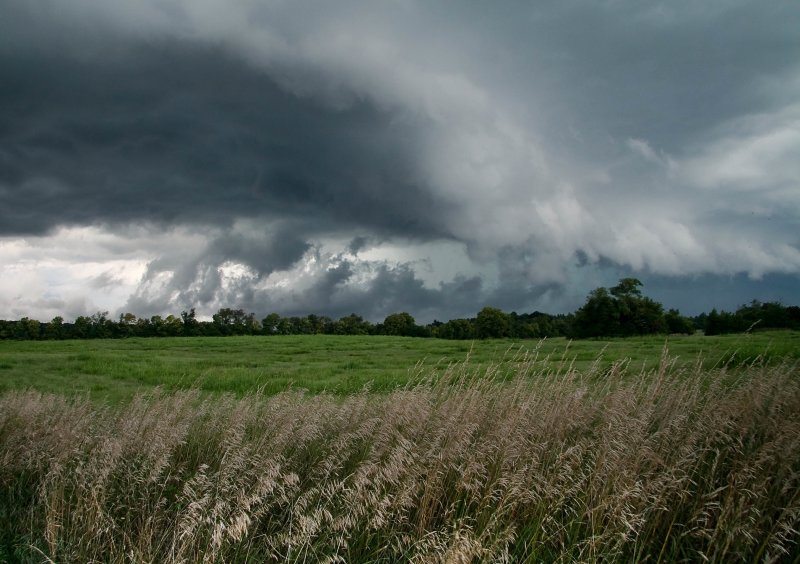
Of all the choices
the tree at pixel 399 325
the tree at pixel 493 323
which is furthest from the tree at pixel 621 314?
the tree at pixel 399 325

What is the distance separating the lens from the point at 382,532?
650 cm

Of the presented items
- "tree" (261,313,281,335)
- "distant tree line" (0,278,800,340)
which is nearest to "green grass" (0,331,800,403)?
"distant tree line" (0,278,800,340)

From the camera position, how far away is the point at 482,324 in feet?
327

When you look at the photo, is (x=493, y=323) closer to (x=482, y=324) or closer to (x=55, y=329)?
(x=482, y=324)

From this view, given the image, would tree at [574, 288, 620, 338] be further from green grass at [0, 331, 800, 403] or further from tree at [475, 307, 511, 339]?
green grass at [0, 331, 800, 403]

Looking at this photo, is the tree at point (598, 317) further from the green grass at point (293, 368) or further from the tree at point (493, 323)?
the green grass at point (293, 368)

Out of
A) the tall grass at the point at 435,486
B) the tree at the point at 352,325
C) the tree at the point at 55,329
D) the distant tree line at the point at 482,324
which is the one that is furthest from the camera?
the tree at the point at 352,325

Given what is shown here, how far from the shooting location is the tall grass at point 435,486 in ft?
19.6

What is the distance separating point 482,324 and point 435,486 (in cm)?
9416

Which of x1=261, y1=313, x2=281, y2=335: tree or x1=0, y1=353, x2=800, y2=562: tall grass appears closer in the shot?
x1=0, y1=353, x2=800, y2=562: tall grass

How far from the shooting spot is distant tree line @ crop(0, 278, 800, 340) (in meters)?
70.7

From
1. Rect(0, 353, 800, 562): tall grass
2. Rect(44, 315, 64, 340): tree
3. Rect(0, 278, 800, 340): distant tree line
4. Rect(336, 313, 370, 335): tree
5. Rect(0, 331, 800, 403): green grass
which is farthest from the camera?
Rect(336, 313, 370, 335): tree

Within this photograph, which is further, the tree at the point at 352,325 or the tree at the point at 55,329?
the tree at the point at 352,325

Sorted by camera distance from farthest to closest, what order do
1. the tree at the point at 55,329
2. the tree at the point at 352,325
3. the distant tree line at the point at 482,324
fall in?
1. the tree at the point at 352,325
2. the tree at the point at 55,329
3. the distant tree line at the point at 482,324
